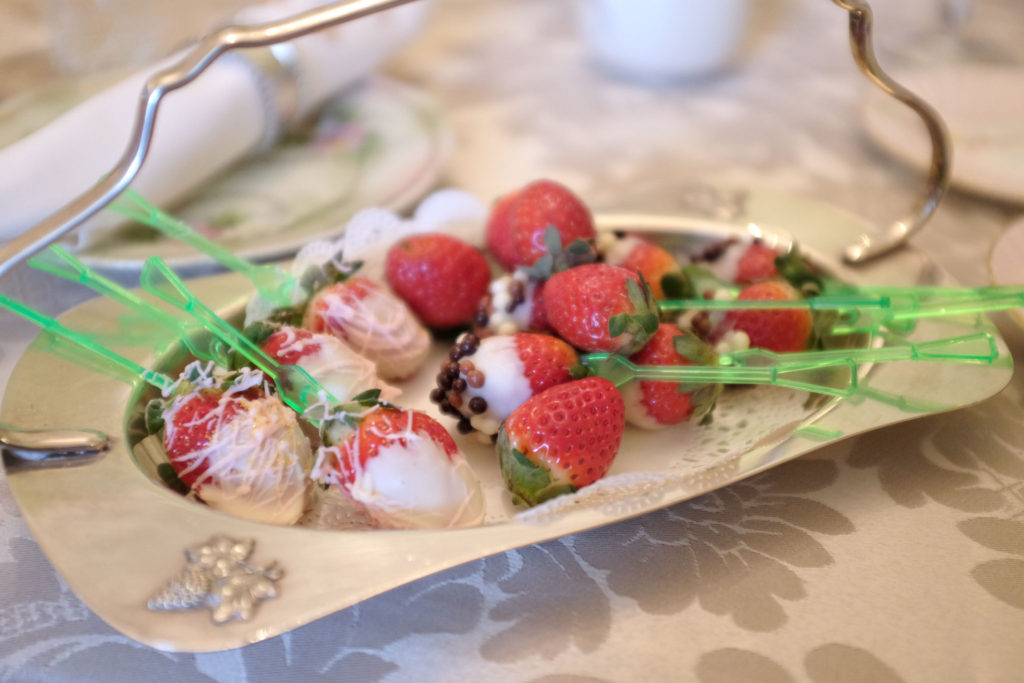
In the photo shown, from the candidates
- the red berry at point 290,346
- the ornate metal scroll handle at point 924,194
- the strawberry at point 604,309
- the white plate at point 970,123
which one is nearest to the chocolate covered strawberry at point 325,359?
the red berry at point 290,346

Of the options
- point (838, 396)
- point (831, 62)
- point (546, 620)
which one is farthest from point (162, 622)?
point (831, 62)

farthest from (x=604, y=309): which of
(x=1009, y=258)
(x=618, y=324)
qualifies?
(x=1009, y=258)

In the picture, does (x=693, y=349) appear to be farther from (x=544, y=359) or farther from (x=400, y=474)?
(x=400, y=474)

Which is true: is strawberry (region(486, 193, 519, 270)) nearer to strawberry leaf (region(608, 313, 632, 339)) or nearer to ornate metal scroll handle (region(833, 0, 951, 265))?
strawberry leaf (region(608, 313, 632, 339))

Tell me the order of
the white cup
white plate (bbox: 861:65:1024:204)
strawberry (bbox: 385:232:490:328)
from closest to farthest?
strawberry (bbox: 385:232:490:328)
white plate (bbox: 861:65:1024:204)
the white cup

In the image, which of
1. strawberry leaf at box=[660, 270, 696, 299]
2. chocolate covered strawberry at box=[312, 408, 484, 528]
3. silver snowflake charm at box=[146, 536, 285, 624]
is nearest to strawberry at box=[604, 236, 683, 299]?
strawberry leaf at box=[660, 270, 696, 299]

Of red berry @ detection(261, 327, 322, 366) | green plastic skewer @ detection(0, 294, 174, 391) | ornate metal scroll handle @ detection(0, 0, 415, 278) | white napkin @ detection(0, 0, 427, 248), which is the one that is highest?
ornate metal scroll handle @ detection(0, 0, 415, 278)

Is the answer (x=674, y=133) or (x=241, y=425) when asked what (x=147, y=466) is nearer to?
(x=241, y=425)

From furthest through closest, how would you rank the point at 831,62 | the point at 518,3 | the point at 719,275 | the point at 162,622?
the point at 518,3 < the point at 831,62 < the point at 719,275 < the point at 162,622
